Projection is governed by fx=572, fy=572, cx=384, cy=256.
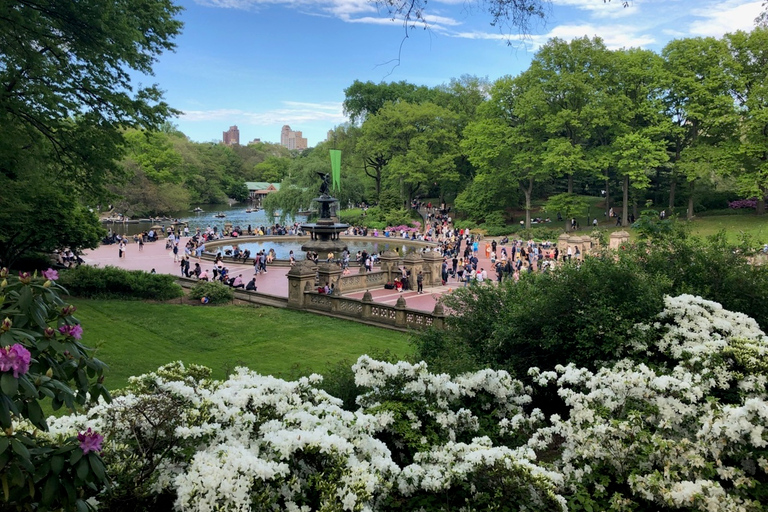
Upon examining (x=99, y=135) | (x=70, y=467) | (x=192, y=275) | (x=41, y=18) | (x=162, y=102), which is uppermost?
(x=41, y=18)

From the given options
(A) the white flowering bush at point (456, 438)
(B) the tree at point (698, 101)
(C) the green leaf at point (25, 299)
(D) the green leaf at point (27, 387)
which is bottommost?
(A) the white flowering bush at point (456, 438)

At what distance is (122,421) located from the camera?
14.9 ft

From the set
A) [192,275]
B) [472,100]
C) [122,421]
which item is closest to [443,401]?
[122,421]

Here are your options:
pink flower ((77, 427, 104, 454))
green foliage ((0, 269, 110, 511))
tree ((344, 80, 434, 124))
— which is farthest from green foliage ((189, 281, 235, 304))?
tree ((344, 80, 434, 124))

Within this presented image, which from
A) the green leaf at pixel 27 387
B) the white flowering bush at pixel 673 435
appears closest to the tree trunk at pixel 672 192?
the white flowering bush at pixel 673 435

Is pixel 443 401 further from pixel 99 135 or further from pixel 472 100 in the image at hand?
pixel 472 100

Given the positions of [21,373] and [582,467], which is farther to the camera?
[582,467]

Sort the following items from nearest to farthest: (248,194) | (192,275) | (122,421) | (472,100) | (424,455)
A: (122,421) < (424,455) < (192,275) < (472,100) < (248,194)

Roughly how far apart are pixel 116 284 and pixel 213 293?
3.35 meters

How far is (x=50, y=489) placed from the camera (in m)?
3.06

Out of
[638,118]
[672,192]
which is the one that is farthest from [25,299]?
[638,118]

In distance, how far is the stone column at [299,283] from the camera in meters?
21.9

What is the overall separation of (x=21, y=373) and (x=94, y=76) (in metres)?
14.1

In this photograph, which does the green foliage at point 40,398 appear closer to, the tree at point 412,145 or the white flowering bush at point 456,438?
the white flowering bush at point 456,438
